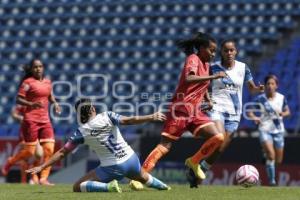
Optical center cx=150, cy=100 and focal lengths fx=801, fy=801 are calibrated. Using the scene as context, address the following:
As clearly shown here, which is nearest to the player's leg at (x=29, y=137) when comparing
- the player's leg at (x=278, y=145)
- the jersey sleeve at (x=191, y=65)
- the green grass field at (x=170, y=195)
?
the green grass field at (x=170, y=195)

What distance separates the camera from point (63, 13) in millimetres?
23328

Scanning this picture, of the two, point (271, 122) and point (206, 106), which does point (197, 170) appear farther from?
point (271, 122)

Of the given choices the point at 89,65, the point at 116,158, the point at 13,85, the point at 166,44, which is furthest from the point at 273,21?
the point at 116,158

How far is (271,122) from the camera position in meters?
14.4

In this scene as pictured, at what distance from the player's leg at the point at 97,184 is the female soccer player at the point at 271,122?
17.1 feet

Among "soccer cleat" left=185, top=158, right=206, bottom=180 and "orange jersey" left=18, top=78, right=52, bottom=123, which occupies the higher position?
"orange jersey" left=18, top=78, right=52, bottom=123

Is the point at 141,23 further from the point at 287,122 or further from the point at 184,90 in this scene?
the point at 184,90

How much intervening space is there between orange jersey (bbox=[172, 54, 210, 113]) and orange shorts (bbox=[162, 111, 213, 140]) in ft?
0.32

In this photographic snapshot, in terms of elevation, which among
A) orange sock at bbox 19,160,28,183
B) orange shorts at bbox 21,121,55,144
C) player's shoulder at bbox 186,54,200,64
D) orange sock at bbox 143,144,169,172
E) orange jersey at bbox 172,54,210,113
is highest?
player's shoulder at bbox 186,54,200,64

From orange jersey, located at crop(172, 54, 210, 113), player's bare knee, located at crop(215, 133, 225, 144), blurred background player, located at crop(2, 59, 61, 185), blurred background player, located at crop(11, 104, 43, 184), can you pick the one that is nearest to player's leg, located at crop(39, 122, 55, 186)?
blurred background player, located at crop(2, 59, 61, 185)

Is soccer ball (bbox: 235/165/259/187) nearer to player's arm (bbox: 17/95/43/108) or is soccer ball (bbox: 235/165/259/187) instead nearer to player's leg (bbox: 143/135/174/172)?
player's leg (bbox: 143/135/174/172)

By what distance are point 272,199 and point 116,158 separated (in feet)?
6.16

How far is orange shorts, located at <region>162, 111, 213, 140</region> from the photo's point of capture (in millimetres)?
10086

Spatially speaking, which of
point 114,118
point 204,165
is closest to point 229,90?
point 204,165
